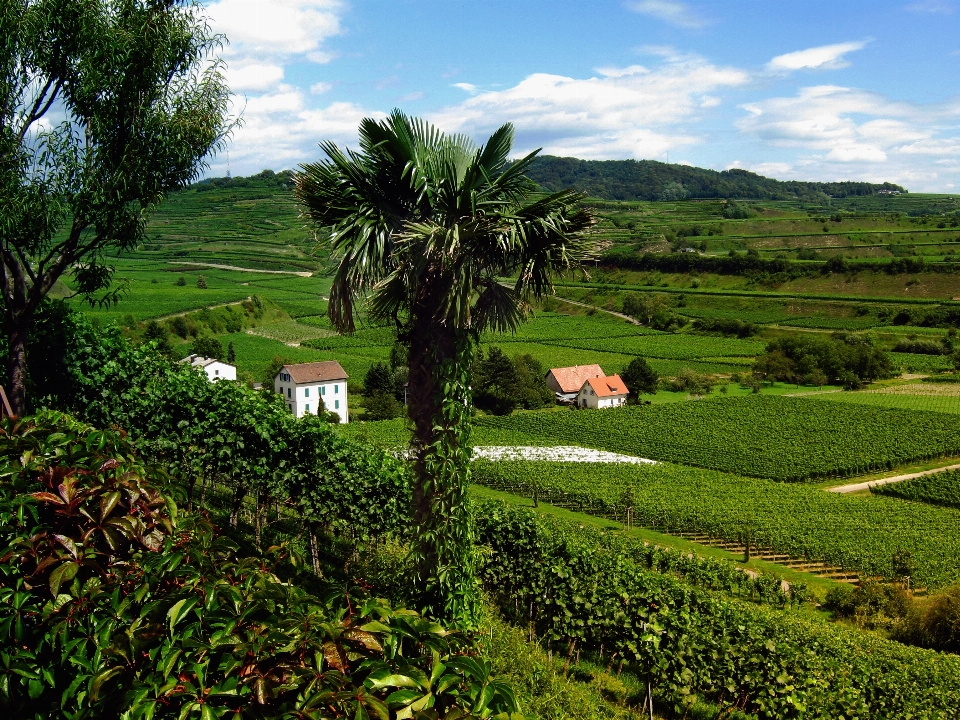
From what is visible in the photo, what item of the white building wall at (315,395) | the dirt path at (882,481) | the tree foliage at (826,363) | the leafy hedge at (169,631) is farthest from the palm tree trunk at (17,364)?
the tree foliage at (826,363)

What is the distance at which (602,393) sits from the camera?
70.2 m

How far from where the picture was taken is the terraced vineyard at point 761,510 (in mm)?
32812

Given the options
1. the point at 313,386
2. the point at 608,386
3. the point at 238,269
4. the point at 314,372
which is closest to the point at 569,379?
the point at 608,386

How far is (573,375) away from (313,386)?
25.8 meters

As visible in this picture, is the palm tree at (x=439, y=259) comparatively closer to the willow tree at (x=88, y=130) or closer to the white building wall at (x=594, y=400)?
the willow tree at (x=88, y=130)

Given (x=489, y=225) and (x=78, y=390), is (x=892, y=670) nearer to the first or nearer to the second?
(x=489, y=225)

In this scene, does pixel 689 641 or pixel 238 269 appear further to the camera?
pixel 238 269

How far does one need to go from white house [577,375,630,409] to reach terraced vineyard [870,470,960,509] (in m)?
27.4

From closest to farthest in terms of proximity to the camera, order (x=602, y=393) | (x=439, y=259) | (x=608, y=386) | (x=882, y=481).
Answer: (x=439, y=259) < (x=882, y=481) < (x=602, y=393) < (x=608, y=386)

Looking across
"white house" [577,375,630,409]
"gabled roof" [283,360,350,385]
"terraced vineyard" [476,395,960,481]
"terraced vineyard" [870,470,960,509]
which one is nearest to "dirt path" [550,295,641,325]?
"white house" [577,375,630,409]

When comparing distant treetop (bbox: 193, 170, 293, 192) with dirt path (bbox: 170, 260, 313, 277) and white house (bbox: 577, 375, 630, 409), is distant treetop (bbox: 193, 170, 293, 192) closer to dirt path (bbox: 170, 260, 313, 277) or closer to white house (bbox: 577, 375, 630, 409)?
dirt path (bbox: 170, 260, 313, 277)

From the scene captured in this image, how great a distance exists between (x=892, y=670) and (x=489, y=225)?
1017cm

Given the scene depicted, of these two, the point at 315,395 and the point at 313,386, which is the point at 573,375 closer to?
the point at 315,395

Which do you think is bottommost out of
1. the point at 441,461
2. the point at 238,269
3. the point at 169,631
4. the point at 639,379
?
the point at 639,379
